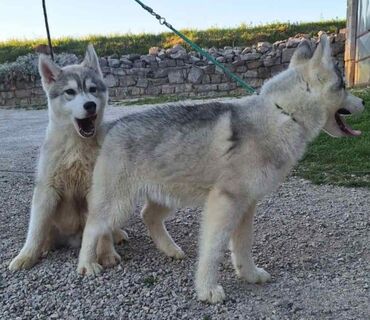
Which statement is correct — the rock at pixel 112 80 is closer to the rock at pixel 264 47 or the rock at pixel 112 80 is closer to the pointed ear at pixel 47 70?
the rock at pixel 264 47

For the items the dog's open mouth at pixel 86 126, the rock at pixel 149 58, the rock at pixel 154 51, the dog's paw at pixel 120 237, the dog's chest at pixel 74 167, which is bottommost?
the dog's paw at pixel 120 237

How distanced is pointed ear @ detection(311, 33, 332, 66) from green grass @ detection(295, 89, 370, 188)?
293cm

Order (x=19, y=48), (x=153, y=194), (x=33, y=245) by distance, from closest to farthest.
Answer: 1. (x=153, y=194)
2. (x=33, y=245)
3. (x=19, y=48)

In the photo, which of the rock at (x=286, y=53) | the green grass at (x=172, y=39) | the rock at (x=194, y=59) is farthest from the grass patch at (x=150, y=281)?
the green grass at (x=172, y=39)

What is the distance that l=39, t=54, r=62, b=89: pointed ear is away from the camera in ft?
14.0

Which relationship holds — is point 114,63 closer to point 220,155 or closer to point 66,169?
point 66,169

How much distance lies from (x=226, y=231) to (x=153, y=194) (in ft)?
2.10

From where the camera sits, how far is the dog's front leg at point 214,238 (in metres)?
3.19

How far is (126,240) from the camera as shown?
4.45m

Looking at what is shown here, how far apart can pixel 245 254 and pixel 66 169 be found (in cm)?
152

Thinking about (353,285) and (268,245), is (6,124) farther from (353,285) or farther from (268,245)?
(353,285)

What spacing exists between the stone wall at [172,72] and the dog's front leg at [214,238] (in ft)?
51.5

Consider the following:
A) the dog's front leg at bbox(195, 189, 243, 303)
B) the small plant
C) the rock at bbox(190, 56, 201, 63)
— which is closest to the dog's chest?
the small plant

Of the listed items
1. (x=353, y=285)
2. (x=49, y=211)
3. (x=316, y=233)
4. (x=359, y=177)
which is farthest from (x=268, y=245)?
(x=359, y=177)
